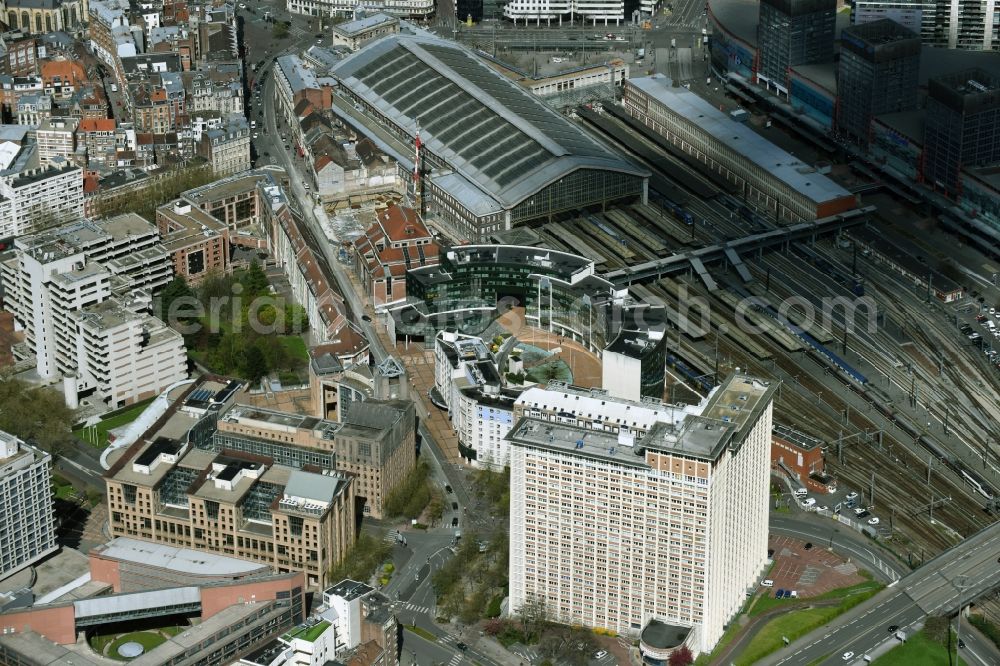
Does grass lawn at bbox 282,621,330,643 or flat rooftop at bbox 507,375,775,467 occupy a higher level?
flat rooftop at bbox 507,375,775,467

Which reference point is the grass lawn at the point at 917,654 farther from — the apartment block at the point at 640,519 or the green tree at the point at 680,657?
the green tree at the point at 680,657

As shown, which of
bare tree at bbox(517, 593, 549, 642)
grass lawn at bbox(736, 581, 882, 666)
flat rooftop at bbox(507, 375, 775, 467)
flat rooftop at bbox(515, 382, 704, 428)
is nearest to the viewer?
flat rooftop at bbox(507, 375, 775, 467)

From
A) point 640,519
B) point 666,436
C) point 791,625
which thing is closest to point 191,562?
point 640,519

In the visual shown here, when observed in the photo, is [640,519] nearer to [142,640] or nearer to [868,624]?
[868,624]

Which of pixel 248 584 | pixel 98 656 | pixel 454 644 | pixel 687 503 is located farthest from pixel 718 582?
pixel 98 656

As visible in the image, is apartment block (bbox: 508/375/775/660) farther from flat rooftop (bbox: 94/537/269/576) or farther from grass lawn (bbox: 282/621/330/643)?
flat rooftop (bbox: 94/537/269/576)

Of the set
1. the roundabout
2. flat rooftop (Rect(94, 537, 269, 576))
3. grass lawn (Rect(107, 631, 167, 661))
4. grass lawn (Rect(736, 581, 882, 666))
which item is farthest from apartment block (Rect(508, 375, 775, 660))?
the roundabout

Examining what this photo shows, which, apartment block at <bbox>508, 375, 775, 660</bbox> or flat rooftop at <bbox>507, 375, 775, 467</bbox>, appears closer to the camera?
flat rooftop at <bbox>507, 375, 775, 467</bbox>
